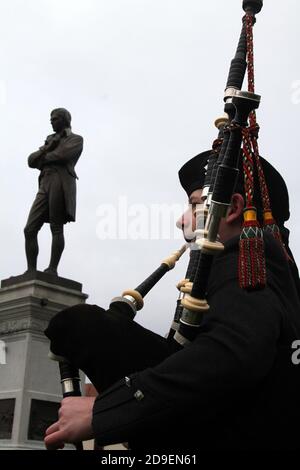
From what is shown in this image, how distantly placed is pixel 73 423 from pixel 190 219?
36.9 inches

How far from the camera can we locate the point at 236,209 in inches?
89.7

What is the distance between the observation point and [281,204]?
2.59 meters

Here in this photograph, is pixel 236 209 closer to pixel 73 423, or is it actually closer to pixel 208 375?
pixel 208 375

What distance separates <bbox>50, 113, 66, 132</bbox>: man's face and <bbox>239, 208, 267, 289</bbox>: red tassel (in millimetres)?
7730

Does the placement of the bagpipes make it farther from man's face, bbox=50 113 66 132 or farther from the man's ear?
man's face, bbox=50 113 66 132

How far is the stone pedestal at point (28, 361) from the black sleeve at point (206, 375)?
5828mm

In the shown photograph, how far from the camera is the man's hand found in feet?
6.21

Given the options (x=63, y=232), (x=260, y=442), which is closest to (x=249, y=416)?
(x=260, y=442)

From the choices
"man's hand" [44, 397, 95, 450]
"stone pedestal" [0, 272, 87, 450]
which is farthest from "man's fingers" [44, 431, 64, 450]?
"stone pedestal" [0, 272, 87, 450]

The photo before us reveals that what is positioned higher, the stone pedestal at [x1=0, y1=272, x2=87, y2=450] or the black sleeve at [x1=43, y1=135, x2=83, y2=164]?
the black sleeve at [x1=43, y1=135, x2=83, y2=164]

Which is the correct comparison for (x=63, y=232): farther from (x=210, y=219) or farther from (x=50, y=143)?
(x=210, y=219)

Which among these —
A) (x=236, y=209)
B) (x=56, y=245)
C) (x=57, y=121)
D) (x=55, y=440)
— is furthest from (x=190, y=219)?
(x=57, y=121)
